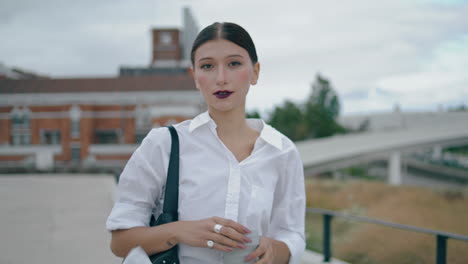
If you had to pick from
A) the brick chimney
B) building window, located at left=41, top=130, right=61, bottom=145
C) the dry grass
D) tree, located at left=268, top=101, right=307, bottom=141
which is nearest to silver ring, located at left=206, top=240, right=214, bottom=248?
the dry grass

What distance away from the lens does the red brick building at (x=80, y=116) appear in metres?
32.8

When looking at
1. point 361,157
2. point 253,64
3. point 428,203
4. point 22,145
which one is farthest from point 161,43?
point 253,64

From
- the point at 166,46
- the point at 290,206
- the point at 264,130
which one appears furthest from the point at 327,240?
the point at 166,46

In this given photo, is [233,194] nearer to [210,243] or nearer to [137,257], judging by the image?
[210,243]

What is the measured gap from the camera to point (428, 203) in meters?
13.7

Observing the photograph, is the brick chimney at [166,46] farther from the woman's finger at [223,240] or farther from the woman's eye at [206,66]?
the woman's finger at [223,240]

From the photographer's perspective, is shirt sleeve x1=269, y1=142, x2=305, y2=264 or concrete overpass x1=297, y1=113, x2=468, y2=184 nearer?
shirt sleeve x1=269, y1=142, x2=305, y2=264

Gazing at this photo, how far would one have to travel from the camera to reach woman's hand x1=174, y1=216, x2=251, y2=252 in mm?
1089

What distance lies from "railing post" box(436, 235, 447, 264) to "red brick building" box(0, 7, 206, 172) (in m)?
29.6

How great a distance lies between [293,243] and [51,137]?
3735 cm

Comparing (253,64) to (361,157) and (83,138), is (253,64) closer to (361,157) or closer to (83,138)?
(361,157)

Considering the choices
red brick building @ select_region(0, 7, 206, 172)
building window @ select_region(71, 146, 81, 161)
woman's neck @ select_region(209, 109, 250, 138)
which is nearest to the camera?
woman's neck @ select_region(209, 109, 250, 138)

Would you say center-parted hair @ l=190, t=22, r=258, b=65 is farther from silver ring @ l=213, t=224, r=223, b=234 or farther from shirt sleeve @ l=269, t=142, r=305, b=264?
silver ring @ l=213, t=224, r=223, b=234

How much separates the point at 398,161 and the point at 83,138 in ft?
85.7
